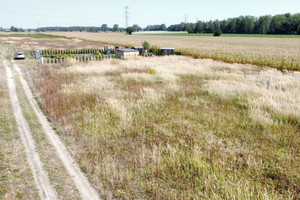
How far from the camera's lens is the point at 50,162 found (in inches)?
223

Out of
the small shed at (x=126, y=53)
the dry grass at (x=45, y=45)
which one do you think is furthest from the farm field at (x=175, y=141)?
the dry grass at (x=45, y=45)

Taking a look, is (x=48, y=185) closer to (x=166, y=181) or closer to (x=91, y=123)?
(x=166, y=181)

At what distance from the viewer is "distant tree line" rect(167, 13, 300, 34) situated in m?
96.7

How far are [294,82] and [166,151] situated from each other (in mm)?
13520

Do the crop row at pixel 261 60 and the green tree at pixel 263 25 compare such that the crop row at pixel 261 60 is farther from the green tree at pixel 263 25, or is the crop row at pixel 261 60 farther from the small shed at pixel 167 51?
the green tree at pixel 263 25

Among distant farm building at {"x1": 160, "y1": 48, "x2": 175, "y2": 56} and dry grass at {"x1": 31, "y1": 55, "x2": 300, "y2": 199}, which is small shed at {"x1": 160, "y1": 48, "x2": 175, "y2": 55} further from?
dry grass at {"x1": 31, "y1": 55, "x2": 300, "y2": 199}

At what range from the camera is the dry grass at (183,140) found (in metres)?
4.71

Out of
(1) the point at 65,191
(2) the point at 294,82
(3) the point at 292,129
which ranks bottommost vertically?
(1) the point at 65,191

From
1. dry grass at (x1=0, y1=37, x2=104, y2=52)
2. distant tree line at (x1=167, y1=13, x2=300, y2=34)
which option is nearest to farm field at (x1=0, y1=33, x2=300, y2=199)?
dry grass at (x1=0, y1=37, x2=104, y2=52)

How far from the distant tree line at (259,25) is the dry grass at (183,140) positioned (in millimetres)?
110242

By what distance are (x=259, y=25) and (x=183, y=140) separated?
12870 cm

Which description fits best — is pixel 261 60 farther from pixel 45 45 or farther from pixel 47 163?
pixel 45 45

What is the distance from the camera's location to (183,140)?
270 inches

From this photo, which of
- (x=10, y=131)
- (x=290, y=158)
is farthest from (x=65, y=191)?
(x=290, y=158)
